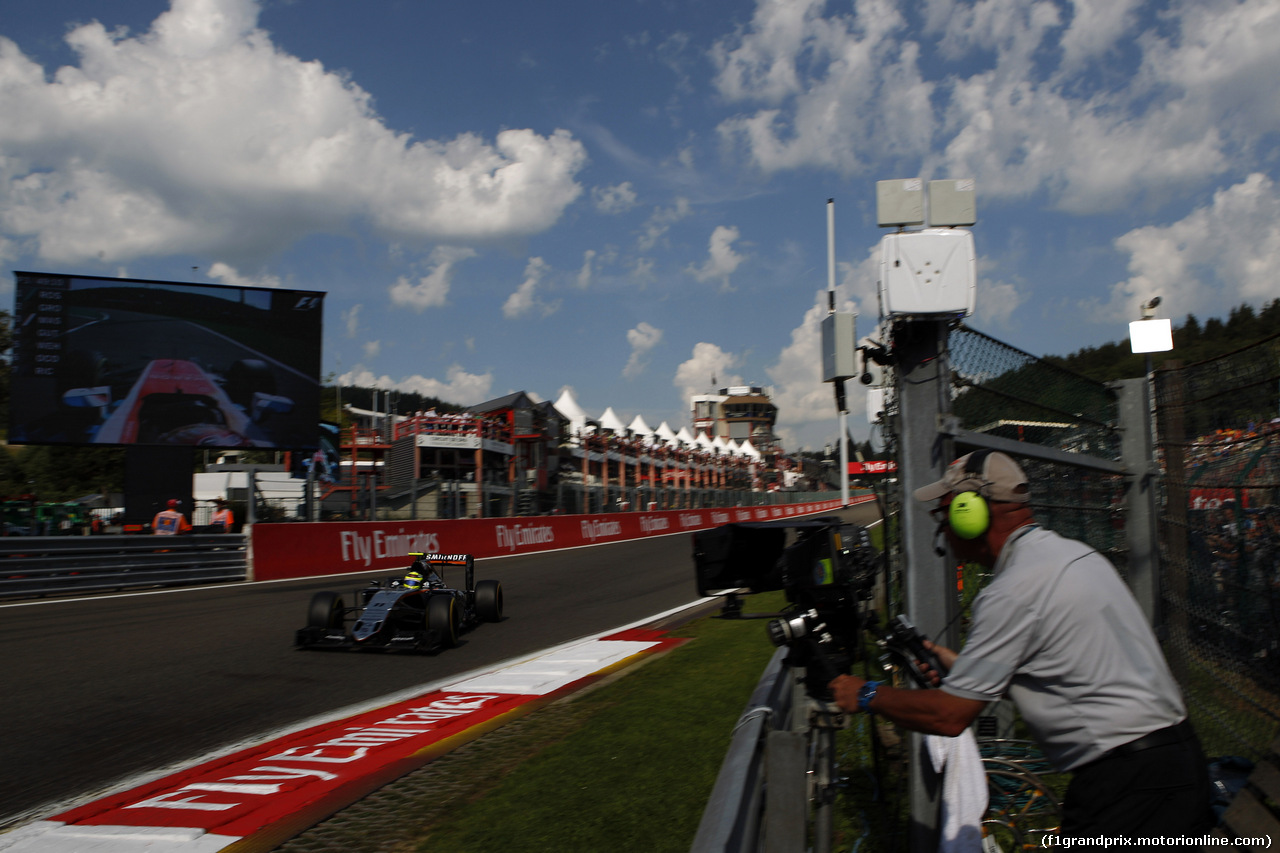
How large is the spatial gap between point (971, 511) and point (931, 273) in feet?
5.04

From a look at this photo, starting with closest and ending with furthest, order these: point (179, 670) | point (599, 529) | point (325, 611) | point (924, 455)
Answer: point (924, 455)
point (179, 670)
point (325, 611)
point (599, 529)

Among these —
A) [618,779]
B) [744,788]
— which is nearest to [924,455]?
[744,788]

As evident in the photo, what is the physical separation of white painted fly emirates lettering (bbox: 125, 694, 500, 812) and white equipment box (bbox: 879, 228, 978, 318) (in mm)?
3755

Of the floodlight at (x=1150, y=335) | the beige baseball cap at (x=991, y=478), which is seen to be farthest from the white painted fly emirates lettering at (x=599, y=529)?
the beige baseball cap at (x=991, y=478)

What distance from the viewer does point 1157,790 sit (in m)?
1.98

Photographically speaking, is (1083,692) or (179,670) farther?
(179,670)

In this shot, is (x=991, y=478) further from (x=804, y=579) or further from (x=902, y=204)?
(x=902, y=204)

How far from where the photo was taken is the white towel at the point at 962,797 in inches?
101

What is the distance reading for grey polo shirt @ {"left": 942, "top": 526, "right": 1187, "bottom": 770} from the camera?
78.7 inches

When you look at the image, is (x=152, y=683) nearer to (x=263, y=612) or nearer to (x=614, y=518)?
(x=263, y=612)

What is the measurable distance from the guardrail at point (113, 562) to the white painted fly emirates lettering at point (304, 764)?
945cm

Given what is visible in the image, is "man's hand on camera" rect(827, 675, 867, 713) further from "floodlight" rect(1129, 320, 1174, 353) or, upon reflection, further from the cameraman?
"floodlight" rect(1129, 320, 1174, 353)

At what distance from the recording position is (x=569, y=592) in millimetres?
13977

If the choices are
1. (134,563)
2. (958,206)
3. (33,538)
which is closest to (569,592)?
(134,563)
